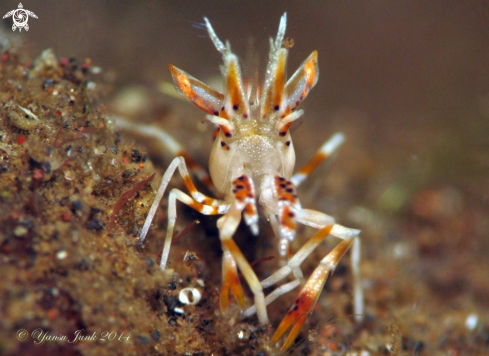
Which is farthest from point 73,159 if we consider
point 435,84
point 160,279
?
point 435,84

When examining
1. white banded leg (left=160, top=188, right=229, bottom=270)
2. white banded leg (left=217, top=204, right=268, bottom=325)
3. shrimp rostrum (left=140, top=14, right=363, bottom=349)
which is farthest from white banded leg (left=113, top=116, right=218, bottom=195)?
white banded leg (left=217, top=204, right=268, bottom=325)

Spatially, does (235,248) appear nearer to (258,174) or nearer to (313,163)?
(258,174)

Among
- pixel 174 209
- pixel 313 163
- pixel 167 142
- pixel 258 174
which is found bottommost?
pixel 174 209

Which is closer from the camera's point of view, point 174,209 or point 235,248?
point 235,248

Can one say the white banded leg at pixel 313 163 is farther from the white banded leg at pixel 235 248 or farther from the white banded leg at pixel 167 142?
the white banded leg at pixel 235 248

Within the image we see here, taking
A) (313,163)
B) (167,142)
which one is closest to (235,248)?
(313,163)

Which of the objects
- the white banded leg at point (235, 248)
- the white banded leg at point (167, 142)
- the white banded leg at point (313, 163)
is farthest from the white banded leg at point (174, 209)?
the white banded leg at point (313, 163)

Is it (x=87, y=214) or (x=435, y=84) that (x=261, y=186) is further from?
(x=435, y=84)

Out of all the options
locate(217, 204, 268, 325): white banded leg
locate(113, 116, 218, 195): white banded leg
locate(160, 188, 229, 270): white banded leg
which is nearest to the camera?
locate(217, 204, 268, 325): white banded leg

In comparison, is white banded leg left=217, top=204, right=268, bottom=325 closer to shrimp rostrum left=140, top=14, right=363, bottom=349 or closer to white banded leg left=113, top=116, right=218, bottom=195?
shrimp rostrum left=140, top=14, right=363, bottom=349
